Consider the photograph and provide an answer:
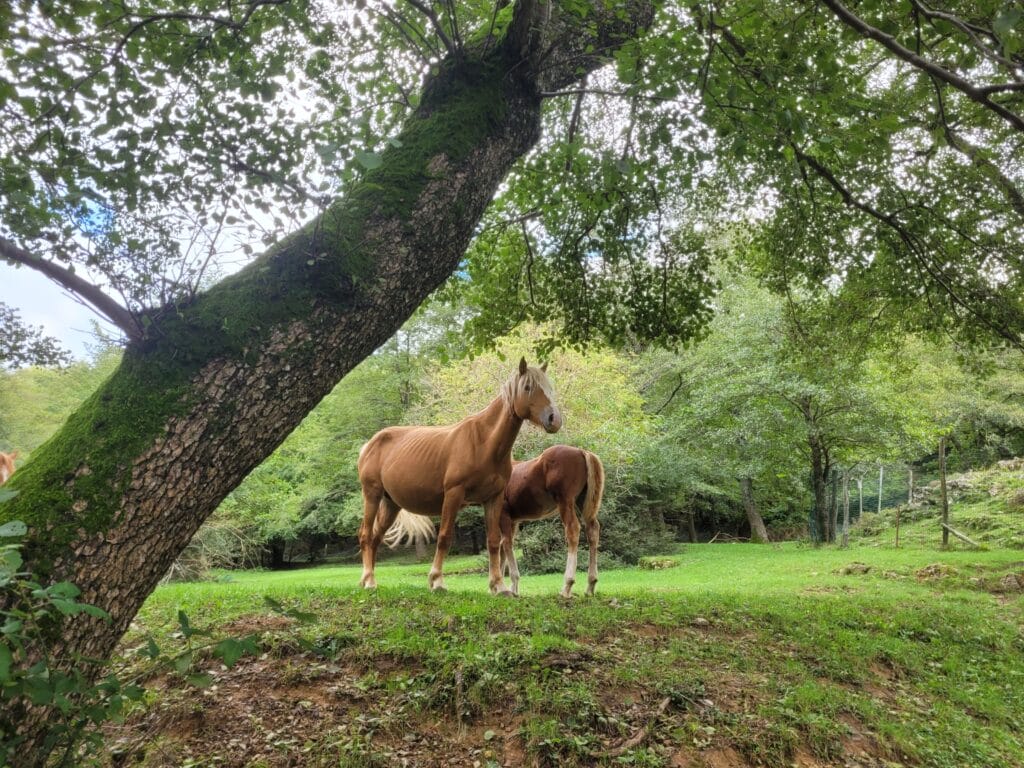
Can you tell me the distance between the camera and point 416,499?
6.79m

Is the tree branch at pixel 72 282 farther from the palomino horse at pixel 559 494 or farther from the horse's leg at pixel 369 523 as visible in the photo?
the palomino horse at pixel 559 494

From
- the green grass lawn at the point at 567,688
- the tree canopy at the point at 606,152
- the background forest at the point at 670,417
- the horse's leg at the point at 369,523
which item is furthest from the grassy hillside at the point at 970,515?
the horse's leg at the point at 369,523

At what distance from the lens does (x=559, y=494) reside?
7113 millimetres

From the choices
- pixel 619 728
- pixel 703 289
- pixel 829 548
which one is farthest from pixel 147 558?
pixel 829 548

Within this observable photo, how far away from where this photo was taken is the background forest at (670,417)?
1611 centimetres

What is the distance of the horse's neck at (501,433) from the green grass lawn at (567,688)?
57.8 inches

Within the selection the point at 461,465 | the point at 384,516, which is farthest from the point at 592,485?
the point at 384,516

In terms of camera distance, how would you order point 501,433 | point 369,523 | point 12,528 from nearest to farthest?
point 12,528, point 501,433, point 369,523

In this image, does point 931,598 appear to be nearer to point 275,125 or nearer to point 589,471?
point 589,471

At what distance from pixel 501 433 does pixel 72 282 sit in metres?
4.35

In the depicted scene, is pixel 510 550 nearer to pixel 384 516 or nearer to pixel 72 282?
pixel 384 516

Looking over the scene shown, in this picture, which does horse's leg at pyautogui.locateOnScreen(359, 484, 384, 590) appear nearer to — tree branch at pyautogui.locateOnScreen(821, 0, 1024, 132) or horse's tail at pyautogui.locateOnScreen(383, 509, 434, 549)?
horse's tail at pyautogui.locateOnScreen(383, 509, 434, 549)

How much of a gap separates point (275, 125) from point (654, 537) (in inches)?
739

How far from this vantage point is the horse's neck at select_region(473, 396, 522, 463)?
625 cm
